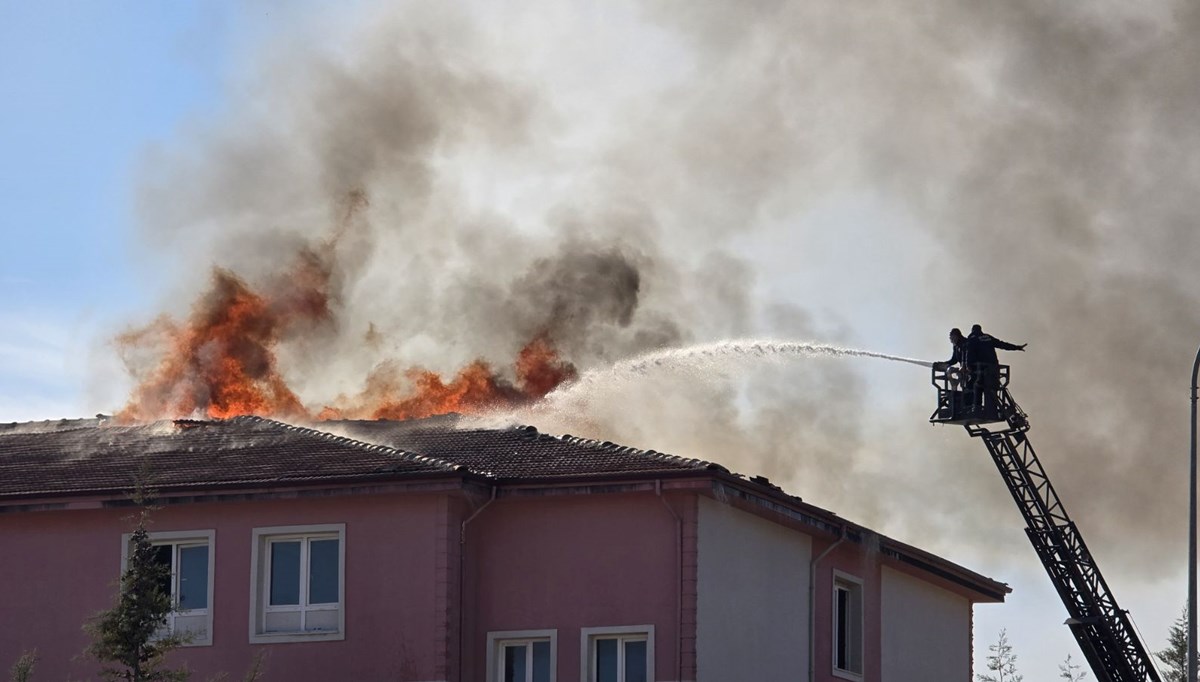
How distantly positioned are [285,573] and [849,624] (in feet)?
35.4

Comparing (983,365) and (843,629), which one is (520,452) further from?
(983,365)

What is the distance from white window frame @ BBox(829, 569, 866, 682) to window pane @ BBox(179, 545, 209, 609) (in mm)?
10952

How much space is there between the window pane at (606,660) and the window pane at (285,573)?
190 inches

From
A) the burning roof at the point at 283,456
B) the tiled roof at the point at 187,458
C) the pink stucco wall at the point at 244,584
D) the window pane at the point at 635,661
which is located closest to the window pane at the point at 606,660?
the window pane at the point at 635,661

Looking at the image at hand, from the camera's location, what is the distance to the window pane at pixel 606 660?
32.8 metres

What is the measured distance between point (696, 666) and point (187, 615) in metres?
8.18

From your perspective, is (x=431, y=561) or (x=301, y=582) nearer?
(x=431, y=561)

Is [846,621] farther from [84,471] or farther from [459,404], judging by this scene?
[84,471]

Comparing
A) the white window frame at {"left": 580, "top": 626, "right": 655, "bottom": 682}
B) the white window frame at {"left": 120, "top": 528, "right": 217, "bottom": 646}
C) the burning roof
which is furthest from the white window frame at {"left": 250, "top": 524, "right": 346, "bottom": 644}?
the white window frame at {"left": 580, "top": 626, "right": 655, "bottom": 682}

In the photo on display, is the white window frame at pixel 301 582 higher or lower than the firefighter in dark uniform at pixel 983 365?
lower

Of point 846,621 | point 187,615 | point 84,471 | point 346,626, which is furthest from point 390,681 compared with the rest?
point 846,621

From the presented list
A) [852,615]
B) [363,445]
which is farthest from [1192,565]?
[363,445]

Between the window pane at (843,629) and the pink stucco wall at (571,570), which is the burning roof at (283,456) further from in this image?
the window pane at (843,629)

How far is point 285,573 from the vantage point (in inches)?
1331
